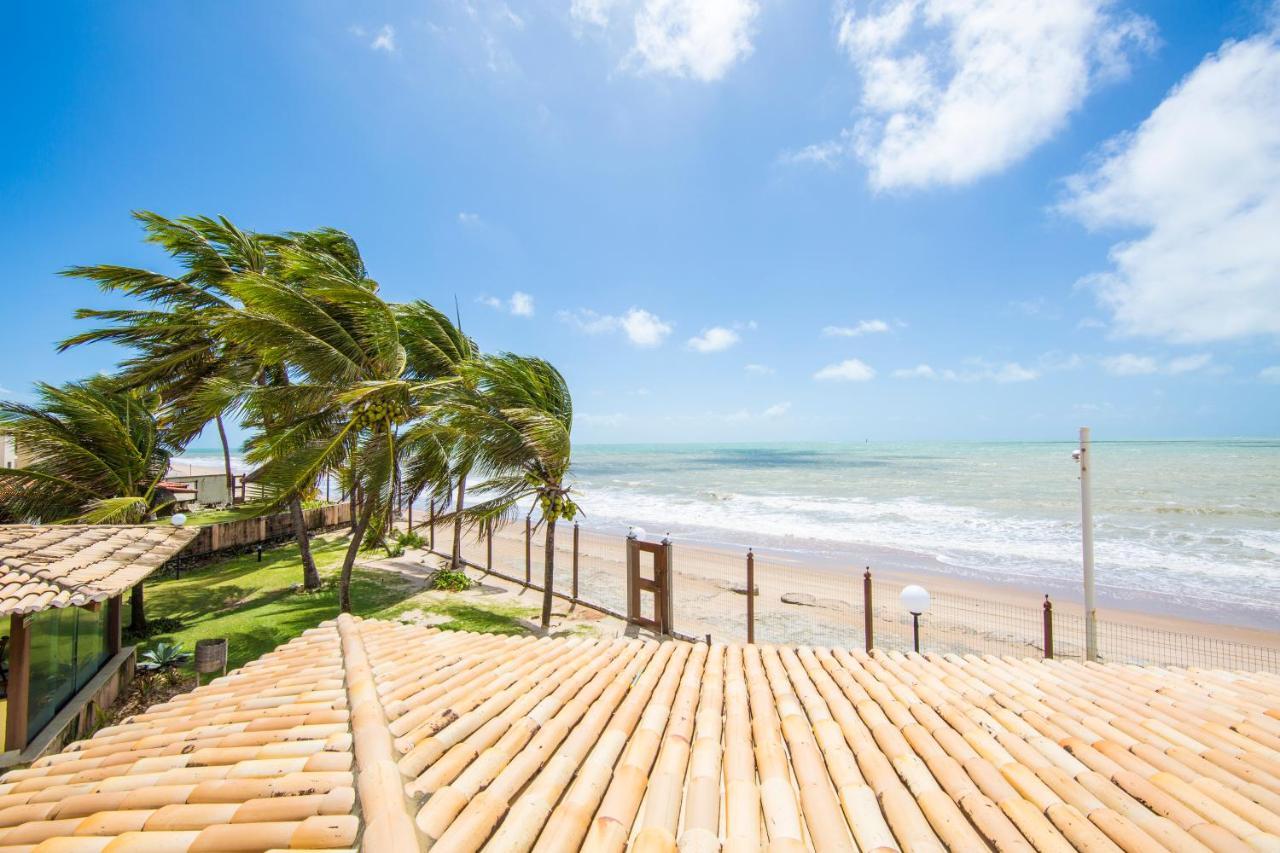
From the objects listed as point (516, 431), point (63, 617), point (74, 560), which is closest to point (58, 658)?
point (63, 617)

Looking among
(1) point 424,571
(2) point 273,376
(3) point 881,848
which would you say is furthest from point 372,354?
(3) point 881,848

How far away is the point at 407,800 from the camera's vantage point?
188 centimetres

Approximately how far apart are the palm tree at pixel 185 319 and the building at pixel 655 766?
33.5ft

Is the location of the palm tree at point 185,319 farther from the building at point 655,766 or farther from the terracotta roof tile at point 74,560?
the building at point 655,766

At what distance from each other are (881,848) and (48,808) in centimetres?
342

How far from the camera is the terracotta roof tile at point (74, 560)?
177 inches

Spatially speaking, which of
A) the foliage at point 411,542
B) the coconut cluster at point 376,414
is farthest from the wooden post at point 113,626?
the foliage at point 411,542

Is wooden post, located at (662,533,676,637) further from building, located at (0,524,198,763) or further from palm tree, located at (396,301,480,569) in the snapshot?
building, located at (0,524,198,763)

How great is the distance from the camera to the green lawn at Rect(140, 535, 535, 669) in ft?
29.5

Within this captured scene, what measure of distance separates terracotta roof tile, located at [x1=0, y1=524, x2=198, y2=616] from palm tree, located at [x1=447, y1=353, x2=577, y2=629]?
421 cm

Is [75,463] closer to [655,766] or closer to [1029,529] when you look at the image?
[655,766]

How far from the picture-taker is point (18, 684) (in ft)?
15.7

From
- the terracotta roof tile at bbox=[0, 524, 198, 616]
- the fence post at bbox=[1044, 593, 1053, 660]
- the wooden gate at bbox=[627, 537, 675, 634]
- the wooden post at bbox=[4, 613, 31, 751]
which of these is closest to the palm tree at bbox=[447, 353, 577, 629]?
the wooden gate at bbox=[627, 537, 675, 634]

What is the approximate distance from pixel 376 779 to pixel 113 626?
27.0 feet
